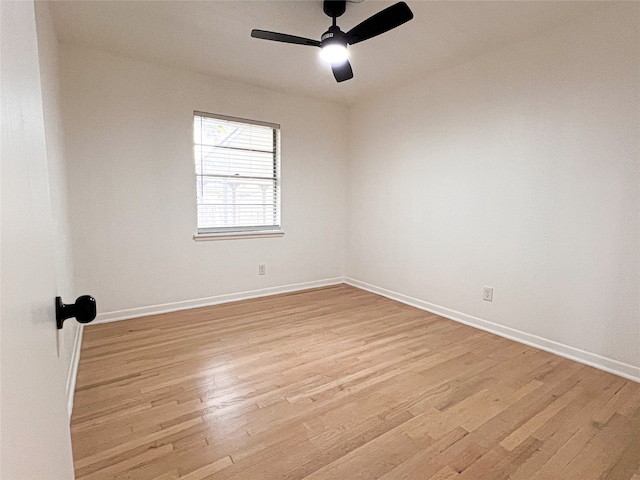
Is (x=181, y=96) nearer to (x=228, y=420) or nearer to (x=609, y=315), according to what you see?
(x=228, y=420)

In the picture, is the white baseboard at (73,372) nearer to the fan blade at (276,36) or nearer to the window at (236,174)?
the window at (236,174)

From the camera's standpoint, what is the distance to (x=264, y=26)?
2.53m

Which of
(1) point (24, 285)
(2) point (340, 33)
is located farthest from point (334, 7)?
(1) point (24, 285)

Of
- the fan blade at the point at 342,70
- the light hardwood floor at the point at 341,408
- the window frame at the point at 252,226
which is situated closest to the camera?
the light hardwood floor at the point at 341,408

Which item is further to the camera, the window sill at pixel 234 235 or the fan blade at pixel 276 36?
the window sill at pixel 234 235

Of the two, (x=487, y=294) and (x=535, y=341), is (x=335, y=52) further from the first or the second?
(x=535, y=341)

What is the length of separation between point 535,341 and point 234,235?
3029mm

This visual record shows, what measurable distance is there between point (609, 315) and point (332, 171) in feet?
10.3

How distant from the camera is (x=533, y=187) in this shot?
2.70 m

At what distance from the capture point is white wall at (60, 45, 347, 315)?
2988 mm

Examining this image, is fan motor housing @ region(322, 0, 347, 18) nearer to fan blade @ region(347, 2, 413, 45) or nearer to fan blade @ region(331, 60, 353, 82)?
fan blade @ region(347, 2, 413, 45)

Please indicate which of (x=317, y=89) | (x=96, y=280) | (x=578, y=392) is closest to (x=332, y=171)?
(x=317, y=89)

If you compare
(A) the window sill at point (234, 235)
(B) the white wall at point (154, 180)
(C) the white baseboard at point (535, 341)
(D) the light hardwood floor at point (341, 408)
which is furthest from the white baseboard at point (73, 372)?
(C) the white baseboard at point (535, 341)

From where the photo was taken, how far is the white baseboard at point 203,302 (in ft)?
10.5
